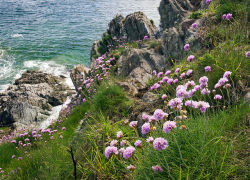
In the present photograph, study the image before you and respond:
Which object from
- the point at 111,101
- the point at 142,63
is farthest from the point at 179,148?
the point at 142,63

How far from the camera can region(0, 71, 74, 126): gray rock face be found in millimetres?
15586

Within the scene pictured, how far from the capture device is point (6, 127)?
15.3 meters

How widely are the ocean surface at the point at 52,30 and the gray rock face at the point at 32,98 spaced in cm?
285

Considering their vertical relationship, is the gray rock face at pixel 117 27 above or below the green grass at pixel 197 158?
above

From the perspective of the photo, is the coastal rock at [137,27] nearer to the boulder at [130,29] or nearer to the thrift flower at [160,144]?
the boulder at [130,29]

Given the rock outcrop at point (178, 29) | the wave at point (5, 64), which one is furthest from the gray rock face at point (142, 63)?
the wave at point (5, 64)

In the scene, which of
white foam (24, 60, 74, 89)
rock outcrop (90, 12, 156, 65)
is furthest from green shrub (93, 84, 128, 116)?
white foam (24, 60, 74, 89)

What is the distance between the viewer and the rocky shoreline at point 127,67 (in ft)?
29.7

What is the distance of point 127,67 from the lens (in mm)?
10914

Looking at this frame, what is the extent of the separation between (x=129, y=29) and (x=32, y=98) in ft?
37.3

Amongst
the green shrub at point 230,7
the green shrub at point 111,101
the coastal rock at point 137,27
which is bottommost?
the green shrub at point 111,101

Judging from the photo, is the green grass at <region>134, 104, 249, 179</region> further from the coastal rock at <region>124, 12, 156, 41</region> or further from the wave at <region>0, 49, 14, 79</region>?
the wave at <region>0, 49, 14, 79</region>

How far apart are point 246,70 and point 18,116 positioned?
52.0 feet

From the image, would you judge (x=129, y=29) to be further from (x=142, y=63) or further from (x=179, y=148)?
(x=179, y=148)
